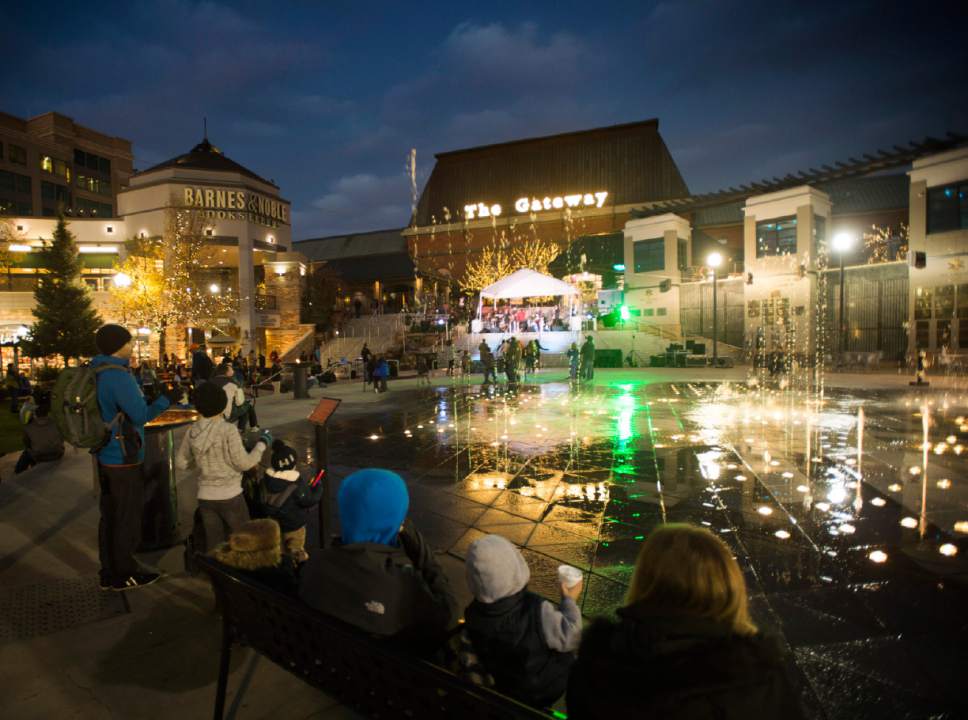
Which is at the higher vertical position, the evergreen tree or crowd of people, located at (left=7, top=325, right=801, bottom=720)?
the evergreen tree

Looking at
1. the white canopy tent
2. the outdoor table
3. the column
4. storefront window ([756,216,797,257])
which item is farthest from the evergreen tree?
storefront window ([756,216,797,257])

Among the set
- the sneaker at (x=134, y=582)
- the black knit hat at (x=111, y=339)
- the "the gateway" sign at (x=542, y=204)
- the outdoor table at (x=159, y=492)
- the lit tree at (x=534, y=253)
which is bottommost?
the sneaker at (x=134, y=582)

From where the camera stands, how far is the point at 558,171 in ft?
152

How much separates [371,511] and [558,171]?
47.5 metres

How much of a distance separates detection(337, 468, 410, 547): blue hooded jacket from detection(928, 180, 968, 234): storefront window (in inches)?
1141

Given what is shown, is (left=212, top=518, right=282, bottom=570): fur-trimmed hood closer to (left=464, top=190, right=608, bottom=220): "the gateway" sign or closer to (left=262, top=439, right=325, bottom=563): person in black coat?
(left=262, top=439, right=325, bottom=563): person in black coat

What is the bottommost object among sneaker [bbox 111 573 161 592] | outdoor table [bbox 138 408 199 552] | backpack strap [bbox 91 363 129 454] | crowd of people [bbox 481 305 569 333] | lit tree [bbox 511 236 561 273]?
sneaker [bbox 111 573 161 592]

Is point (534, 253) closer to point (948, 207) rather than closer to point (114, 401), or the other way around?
point (948, 207)

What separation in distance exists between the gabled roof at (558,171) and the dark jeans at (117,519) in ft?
141

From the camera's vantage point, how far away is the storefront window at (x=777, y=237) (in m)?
29.3

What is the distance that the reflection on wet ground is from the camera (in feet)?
10.8

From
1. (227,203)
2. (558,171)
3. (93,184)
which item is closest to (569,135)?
(558,171)

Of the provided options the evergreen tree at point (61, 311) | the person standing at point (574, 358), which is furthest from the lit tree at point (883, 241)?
the evergreen tree at point (61, 311)

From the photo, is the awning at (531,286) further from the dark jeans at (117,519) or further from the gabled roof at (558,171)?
the gabled roof at (558,171)
